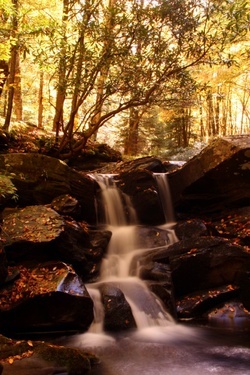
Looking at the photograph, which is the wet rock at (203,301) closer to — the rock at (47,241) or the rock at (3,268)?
the rock at (47,241)

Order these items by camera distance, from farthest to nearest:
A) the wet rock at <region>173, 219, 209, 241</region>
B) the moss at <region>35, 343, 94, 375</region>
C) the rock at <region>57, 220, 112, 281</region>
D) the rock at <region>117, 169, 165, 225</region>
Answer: the rock at <region>117, 169, 165, 225</region>, the wet rock at <region>173, 219, 209, 241</region>, the rock at <region>57, 220, 112, 281</region>, the moss at <region>35, 343, 94, 375</region>

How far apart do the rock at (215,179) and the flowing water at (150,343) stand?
2962mm

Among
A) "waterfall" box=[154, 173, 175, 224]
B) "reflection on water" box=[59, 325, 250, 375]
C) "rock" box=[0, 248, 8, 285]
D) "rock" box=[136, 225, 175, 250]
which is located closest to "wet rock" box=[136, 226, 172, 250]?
"rock" box=[136, 225, 175, 250]

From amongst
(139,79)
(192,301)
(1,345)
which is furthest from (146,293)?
(139,79)

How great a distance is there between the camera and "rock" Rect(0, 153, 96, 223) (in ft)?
26.7

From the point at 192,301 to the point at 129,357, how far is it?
212 cm

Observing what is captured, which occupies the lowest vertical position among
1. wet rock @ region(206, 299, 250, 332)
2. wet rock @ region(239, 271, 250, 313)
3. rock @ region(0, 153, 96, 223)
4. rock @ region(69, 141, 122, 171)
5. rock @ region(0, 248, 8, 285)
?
wet rock @ region(206, 299, 250, 332)

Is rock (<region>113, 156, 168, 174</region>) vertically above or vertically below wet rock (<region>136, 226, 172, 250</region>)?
above

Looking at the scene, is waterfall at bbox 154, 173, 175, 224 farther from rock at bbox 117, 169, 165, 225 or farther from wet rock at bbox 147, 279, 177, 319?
wet rock at bbox 147, 279, 177, 319

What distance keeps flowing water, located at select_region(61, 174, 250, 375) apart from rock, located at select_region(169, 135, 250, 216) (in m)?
2.96

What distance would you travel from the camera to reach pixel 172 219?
396 inches

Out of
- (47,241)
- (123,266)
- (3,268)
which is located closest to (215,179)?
(123,266)

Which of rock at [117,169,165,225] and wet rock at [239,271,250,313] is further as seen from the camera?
rock at [117,169,165,225]

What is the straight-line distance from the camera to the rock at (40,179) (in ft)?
26.7
